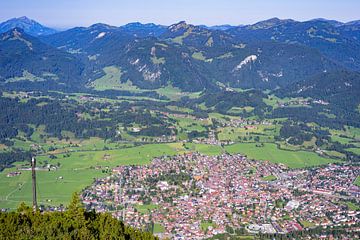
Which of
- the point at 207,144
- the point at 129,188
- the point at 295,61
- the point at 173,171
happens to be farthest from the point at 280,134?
the point at 295,61

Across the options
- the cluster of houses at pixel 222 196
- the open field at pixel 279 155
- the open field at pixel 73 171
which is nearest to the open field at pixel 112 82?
the open field at pixel 73 171

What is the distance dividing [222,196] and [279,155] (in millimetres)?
27661

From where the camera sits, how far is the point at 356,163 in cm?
8119

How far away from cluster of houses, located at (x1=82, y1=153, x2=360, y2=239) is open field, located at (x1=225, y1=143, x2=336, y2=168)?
3.38 meters

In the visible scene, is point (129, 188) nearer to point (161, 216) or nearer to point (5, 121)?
point (161, 216)

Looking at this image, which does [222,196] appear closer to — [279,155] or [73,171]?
[73,171]

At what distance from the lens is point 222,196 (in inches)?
2414

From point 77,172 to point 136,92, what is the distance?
91.1 metres

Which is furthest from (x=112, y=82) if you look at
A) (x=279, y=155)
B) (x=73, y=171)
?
(x=73, y=171)

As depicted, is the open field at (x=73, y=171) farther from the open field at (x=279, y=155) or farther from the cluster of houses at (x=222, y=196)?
the open field at (x=279, y=155)

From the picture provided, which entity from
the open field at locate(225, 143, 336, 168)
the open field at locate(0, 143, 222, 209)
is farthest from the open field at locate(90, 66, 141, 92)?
the open field at locate(225, 143, 336, 168)

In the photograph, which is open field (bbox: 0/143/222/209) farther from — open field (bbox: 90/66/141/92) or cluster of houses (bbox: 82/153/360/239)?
open field (bbox: 90/66/141/92)

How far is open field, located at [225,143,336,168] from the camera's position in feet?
266

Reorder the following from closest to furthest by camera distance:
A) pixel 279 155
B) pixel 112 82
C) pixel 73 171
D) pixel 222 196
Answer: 1. pixel 222 196
2. pixel 73 171
3. pixel 279 155
4. pixel 112 82
